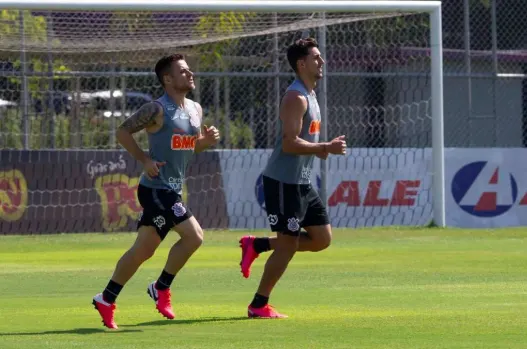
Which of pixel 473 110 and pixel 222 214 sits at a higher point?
pixel 473 110

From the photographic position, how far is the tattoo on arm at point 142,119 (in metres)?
10.3

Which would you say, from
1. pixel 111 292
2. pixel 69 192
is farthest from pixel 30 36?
pixel 111 292

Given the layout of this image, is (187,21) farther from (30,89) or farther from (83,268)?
(83,268)

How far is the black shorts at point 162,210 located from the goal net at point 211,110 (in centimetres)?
1154

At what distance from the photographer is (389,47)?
83.6 feet

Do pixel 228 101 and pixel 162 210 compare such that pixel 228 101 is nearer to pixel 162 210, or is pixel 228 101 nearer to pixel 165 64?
pixel 165 64

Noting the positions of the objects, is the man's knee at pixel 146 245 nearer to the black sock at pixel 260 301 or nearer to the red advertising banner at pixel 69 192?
the black sock at pixel 260 301

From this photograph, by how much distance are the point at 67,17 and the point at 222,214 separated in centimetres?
395

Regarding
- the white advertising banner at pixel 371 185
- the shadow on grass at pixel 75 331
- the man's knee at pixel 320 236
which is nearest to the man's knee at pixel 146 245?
the shadow on grass at pixel 75 331

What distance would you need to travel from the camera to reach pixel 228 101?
24.1 metres

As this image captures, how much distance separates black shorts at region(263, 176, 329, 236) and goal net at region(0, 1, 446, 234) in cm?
1141

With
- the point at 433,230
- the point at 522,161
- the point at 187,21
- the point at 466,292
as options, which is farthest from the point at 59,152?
the point at 466,292

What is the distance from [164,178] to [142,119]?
0.46 m

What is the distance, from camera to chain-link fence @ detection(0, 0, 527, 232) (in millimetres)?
22156
